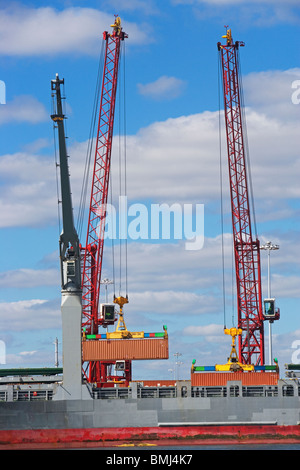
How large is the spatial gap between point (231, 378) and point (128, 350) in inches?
472

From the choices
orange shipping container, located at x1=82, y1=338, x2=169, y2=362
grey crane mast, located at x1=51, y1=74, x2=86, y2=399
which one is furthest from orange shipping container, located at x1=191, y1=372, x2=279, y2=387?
grey crane mast, located at x1=51, y1=74, x2=86, y2=399

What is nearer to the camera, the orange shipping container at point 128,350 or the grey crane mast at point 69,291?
the grey crane mast at point 69,291

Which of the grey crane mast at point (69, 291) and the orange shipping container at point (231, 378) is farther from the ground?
the grey crane mast at point (69, 291)

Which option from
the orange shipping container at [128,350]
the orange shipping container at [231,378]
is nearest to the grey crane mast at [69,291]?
the orange shipping container at [128,350]

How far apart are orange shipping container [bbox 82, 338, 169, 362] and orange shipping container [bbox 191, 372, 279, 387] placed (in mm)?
4761

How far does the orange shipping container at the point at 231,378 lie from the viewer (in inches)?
4053

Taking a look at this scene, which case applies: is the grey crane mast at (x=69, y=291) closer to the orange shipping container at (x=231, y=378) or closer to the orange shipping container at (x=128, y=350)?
the orange shipping container at (x=128, y=350)

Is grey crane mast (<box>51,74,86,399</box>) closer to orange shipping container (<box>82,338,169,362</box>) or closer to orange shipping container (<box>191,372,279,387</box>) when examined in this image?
orange shipping container (<box>82,338,169,362</box>)

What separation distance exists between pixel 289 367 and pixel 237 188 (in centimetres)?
3087

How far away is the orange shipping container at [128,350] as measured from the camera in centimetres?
10606

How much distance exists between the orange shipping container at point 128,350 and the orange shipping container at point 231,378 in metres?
4.76

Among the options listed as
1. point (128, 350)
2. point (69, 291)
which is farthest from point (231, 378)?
point (69, 291)
